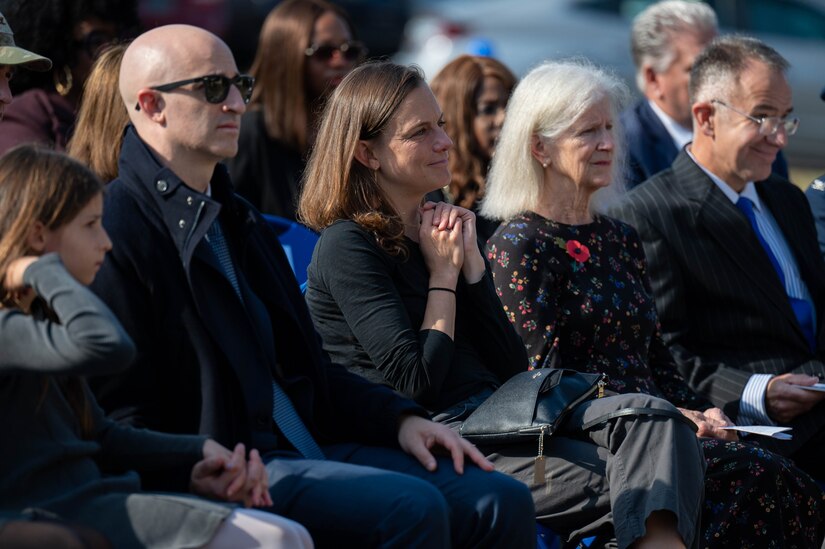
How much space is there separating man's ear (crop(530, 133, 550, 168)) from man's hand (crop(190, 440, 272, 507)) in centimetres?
203

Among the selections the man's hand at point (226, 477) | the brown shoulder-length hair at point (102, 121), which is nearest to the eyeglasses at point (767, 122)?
the brown shoulder-length hair at point (102, 121)

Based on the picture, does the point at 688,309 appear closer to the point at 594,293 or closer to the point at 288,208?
the point at 594,293

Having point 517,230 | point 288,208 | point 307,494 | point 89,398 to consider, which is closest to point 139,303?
point 89,398

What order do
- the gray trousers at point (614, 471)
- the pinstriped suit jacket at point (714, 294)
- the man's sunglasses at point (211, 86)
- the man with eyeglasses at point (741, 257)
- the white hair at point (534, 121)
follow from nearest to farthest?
the man's sunglasses at point (211, 86) → the gray trousers at point (614, 471) → the white hair at point (534, 121) → the man with eyeglasses at point (741, 257) → the pinstriped suit jacket at point (714, 294)

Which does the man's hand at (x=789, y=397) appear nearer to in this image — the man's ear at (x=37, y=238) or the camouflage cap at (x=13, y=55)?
the camouflage cap at (x=13, y=55)

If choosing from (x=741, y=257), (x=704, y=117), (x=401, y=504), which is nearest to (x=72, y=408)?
(x=401, y=504)

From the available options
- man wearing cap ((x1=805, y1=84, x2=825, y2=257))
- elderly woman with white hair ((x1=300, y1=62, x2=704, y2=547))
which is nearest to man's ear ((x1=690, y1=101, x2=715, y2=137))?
man wearing cap ((x1=805, y1=84, x2=825, y2=257))

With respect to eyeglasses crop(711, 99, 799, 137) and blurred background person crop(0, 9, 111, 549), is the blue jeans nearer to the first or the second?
blurred background person crop(0, 9, 111, 549)

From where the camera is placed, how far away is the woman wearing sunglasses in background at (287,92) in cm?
592

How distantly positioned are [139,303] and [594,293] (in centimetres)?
171

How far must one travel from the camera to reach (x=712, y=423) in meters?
4.30

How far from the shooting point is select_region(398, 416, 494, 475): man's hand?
3336mm

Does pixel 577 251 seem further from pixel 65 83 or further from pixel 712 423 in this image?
pixel 65 83

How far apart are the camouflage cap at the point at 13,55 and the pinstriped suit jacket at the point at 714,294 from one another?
85.7 inches
